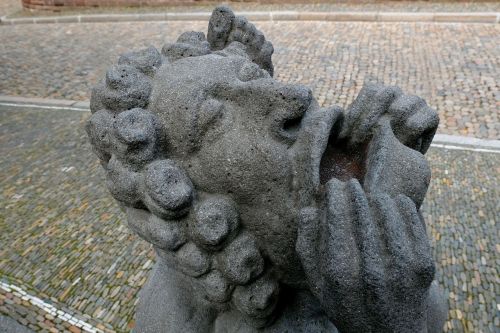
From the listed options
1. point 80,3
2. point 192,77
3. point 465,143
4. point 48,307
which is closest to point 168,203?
point 192,77

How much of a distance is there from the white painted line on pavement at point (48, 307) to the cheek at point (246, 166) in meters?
2.12

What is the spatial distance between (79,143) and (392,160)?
16.4 feet

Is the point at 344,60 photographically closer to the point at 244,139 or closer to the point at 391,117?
the point at 391,117

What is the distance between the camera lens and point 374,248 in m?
1.31

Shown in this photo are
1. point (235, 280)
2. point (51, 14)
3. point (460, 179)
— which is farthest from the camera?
point (51, 14)

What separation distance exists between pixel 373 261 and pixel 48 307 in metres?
2.90

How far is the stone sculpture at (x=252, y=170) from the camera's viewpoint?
1442mm

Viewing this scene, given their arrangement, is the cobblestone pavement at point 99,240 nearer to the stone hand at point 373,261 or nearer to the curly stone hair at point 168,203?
the curly stone hair at point 168,203

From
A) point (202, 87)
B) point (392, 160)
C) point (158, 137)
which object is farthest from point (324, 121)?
point (158, 137)

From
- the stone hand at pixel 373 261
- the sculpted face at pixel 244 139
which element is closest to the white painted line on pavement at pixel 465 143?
the sculpted face at pixel 244 139

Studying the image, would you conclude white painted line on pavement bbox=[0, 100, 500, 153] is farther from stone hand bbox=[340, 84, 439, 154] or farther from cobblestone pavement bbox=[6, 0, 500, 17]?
cobblestone pavement bbox=[6, 0, 500, 17]

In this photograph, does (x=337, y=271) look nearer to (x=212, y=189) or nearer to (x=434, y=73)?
(x=212, y=189)

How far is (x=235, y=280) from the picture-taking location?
167 cm

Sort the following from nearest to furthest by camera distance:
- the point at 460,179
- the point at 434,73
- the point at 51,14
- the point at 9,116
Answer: the point at 460,179 → the point at 9,116 → the point at 434,73 → the point at 51,14
